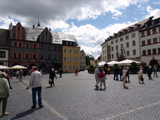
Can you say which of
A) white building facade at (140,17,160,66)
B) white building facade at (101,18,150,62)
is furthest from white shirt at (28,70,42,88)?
white building facade at (101,18,150,62)

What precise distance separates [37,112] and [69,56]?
49.2 meters

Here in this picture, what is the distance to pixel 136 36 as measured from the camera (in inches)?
1839

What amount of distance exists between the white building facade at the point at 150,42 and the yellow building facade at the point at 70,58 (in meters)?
25.2

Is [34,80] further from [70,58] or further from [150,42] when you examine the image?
[70,58]

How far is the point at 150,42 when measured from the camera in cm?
4156

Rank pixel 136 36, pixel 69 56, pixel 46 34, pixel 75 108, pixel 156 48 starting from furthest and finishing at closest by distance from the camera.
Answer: pixel 69 56 → pixel 46 34 → pixel 136 36 → pixel 156 48 → pixel 75 108

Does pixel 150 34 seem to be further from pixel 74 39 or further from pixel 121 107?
pixel 121 107

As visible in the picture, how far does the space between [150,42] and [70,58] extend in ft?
96.2

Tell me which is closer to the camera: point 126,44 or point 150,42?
point 150,42

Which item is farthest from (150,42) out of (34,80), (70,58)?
(34,80)

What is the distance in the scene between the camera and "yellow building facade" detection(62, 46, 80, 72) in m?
53.1

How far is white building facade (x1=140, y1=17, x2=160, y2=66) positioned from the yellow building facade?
2518 cm

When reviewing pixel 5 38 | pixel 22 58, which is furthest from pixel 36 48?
pixel 5 38

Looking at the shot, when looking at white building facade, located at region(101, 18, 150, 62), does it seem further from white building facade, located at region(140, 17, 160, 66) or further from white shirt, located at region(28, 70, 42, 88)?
white shirt, located at region(28, 70, 42, 88)
